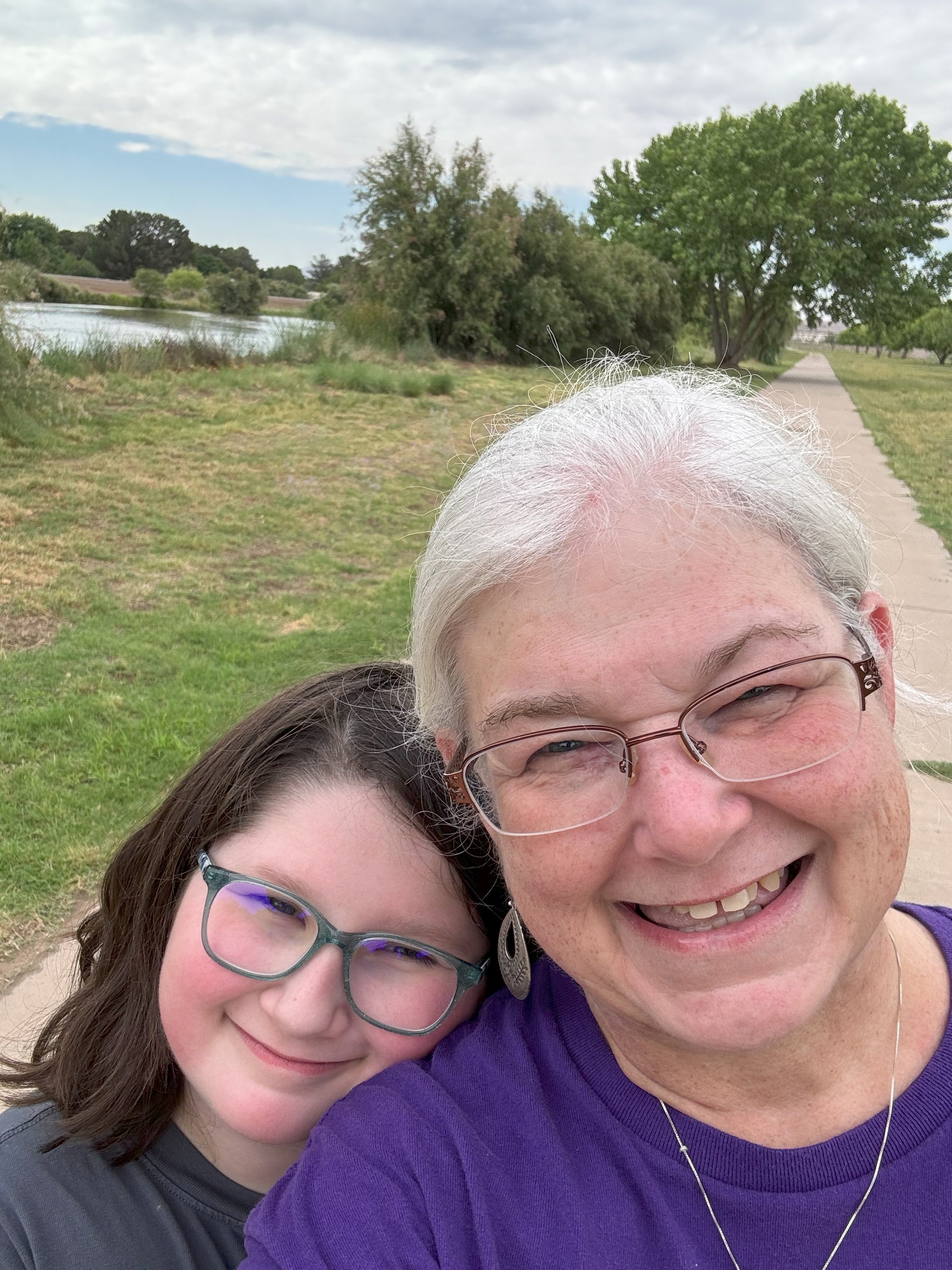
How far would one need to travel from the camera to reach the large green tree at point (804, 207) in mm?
32500

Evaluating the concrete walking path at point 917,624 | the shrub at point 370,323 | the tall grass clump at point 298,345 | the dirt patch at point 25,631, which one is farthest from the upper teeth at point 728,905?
the shrub at point 370,323

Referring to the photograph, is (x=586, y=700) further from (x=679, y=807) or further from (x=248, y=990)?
(x=248, y=990)

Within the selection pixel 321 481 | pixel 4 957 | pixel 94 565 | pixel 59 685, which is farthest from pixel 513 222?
pixel 4 957

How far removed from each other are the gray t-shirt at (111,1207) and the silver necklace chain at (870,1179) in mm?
719

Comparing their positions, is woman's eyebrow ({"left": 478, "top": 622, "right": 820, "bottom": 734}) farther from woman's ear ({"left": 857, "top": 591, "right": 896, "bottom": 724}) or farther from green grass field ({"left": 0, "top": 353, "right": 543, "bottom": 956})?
green grass field ({"left": 0, "top": 353, "right": 543, "bottom": 956})

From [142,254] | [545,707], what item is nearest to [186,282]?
[142,254]

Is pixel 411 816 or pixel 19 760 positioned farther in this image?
pixel 19 760

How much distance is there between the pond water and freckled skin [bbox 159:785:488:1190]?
9197mm

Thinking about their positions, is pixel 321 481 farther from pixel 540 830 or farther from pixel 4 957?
pixel 540 830

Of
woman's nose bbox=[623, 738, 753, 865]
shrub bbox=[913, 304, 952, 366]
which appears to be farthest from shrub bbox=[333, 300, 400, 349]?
shrub bbox=[913, 304, 952, 366]

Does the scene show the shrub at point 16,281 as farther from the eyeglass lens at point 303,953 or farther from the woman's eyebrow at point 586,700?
the woman's eyebrow at point 586,700

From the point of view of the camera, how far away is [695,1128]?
127 centimetres

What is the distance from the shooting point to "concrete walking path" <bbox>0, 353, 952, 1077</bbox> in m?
2.66

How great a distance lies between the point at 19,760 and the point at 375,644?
2.18 m
